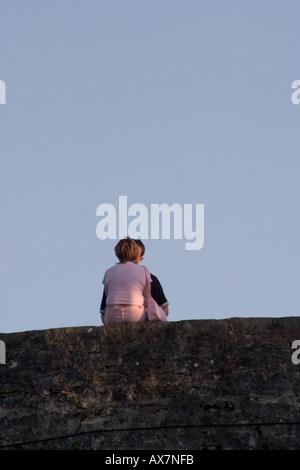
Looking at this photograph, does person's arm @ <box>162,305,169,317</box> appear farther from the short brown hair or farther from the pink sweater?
the short brown hair

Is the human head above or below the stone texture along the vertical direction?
above

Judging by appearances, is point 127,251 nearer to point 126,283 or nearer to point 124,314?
point 126,283

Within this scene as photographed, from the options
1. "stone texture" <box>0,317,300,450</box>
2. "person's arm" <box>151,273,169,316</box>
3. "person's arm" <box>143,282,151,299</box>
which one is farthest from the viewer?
"person's arm" <box>151,273,169,316</box>

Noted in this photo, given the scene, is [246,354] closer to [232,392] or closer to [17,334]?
[232,392]

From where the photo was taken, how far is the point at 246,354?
802 cm

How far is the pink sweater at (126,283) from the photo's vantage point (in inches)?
338

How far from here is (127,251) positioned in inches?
352

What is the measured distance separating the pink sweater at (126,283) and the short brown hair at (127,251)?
5 cm

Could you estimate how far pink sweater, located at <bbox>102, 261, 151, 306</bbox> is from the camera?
8578 millimetres

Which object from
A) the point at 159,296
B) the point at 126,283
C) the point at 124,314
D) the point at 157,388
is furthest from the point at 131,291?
the point at 157,388

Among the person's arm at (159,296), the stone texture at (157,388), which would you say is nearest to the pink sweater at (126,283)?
the person's arm at (159,296)

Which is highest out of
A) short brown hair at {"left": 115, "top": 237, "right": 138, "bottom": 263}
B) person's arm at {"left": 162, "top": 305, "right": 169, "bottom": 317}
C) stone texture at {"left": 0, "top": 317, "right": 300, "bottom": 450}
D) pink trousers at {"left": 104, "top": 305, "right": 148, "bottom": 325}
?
short brown hair at {"left": 115, "top": 237, "right": 138, "bottom": 263}

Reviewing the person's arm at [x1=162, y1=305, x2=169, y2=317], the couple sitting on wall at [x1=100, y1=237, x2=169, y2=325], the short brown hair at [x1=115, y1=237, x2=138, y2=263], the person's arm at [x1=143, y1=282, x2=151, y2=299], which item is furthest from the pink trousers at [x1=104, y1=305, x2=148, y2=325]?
the short brown hair at [x1=115, y1=237, x2=138, y2=263]
